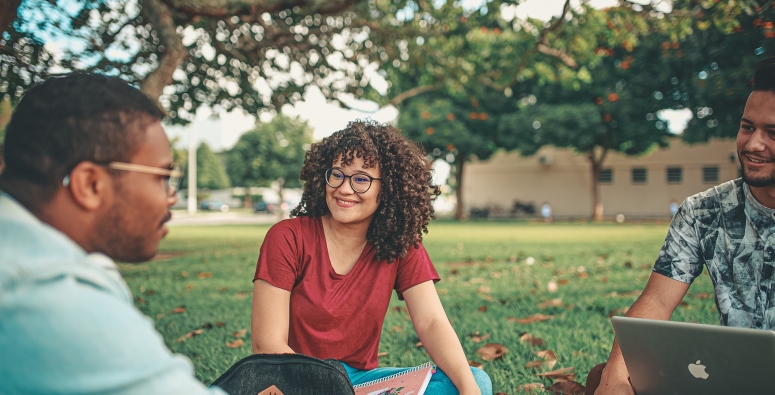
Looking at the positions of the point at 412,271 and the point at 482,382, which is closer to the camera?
the point at 482,382

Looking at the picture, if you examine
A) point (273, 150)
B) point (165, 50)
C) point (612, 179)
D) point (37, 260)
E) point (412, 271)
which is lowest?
point (412, 271)

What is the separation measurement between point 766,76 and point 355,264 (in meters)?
1.81

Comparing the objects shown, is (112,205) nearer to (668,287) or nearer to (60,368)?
(60,368)

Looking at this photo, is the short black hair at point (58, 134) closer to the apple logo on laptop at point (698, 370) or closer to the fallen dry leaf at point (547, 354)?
the apple logo on laptop at point (698, 370)

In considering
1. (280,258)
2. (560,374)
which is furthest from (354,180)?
(560,374)

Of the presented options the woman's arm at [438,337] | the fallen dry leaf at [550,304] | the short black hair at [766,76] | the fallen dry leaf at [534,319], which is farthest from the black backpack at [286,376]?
the fallen dry leaf at [550,304]

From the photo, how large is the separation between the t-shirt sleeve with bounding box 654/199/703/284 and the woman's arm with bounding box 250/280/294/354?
160 centimetres

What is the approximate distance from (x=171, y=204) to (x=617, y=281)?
685 centimetres

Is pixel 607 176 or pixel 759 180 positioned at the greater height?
pixel 607 176

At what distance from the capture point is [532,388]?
3322 mm

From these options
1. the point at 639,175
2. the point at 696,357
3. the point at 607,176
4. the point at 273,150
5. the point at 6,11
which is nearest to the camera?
the point at 696,357

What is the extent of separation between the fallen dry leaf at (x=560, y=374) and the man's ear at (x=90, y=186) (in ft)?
9.64

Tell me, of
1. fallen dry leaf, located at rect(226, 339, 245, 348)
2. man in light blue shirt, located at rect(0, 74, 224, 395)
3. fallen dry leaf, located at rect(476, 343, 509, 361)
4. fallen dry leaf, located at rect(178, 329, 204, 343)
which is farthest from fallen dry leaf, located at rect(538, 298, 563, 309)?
man in light blue shirt, located at rect(0, 74, 224, 395)

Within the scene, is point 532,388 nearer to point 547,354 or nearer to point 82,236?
point 547,354
